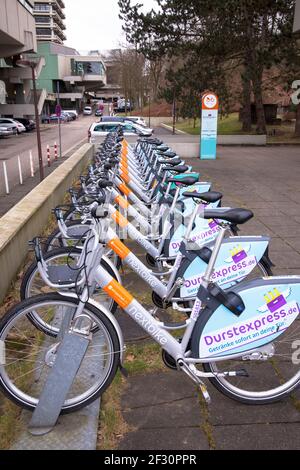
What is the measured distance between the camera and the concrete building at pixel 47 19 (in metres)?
111

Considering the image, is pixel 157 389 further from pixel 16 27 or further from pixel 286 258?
pixel 16 27

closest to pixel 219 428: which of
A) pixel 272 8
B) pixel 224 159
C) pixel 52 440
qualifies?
pixel 52 440

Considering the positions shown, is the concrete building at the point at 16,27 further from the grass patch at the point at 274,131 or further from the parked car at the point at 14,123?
the grass patch at the point at 274,131

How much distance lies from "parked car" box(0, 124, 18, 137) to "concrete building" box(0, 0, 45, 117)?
15.9 ft

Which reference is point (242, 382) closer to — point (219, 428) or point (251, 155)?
point (219, 428)

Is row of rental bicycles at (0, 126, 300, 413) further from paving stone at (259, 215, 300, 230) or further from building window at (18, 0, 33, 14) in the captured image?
building window at (18, 0, 33, 14)

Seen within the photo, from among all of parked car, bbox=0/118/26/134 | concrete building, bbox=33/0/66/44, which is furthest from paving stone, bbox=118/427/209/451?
concrete building, bbox=33/0/66/44

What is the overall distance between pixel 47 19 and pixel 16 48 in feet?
300

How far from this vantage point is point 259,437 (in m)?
2.38

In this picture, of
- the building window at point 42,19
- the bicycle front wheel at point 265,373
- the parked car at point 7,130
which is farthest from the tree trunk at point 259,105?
the building window at point 42,19

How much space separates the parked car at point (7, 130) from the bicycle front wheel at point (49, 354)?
3192 centimetres

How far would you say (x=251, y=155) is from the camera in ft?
53.3

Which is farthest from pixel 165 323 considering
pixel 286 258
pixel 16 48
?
pixel 16 48

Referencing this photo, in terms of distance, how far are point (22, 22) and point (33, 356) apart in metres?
33.9
